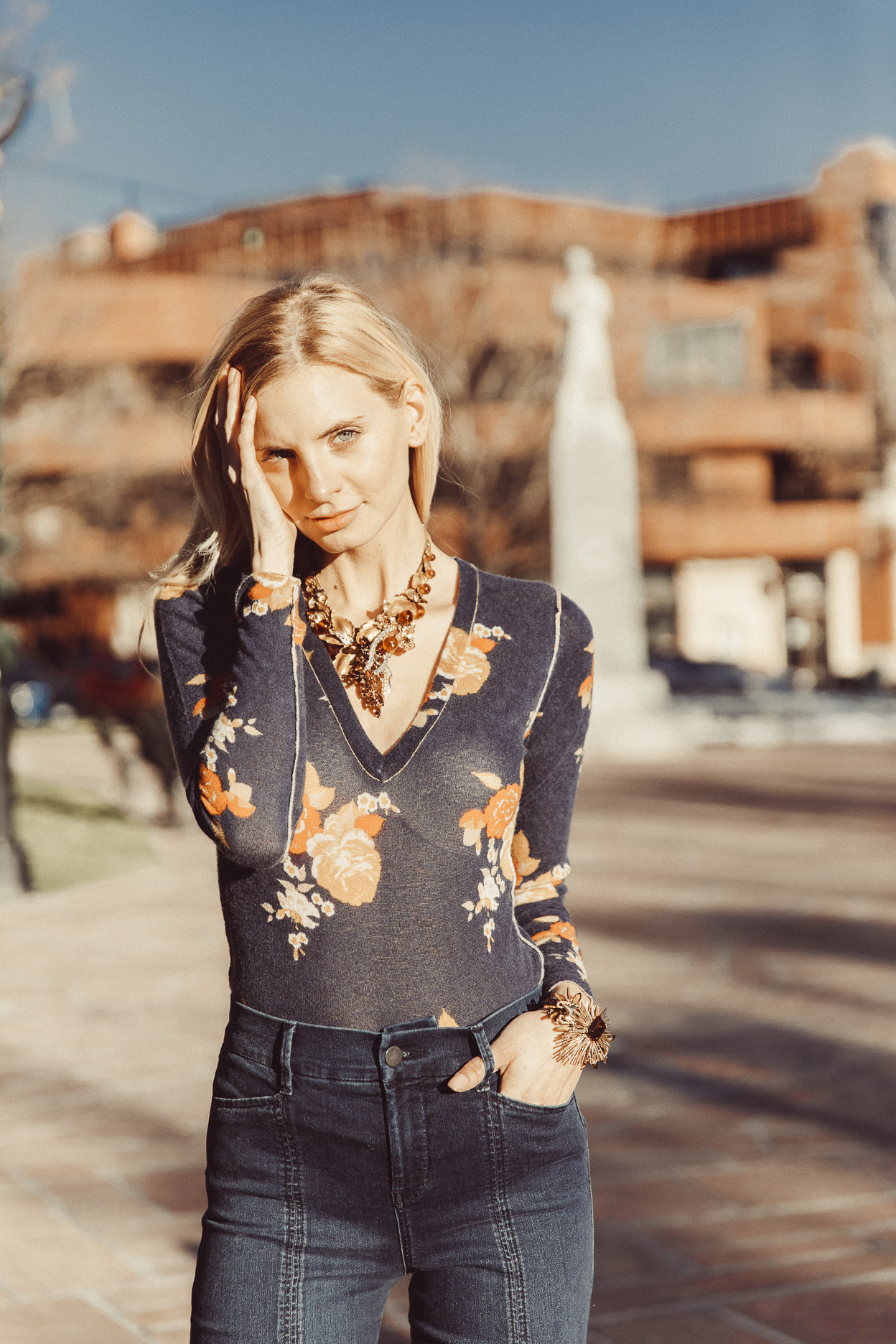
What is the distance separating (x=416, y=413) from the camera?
202cm

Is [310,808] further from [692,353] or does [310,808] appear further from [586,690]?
[692,353]

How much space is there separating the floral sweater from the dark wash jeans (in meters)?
0.05

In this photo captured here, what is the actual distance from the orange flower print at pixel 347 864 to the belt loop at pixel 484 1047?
0.20 metres

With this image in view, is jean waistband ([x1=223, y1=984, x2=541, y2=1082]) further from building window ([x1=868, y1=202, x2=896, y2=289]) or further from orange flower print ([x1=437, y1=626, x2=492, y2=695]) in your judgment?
building window ([x1=868, y1=202, x2=896, y2=289])

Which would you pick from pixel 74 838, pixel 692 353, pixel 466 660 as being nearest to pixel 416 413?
pixel 466 660

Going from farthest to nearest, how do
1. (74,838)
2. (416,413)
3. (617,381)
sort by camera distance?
(617,381) < (74,838) < (416,413)

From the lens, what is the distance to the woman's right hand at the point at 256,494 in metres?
1.89

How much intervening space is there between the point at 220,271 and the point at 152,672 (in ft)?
147

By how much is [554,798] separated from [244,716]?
1.53 feet

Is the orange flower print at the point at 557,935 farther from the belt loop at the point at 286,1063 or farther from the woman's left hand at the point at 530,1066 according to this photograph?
the belt loop at the point at 286,1063

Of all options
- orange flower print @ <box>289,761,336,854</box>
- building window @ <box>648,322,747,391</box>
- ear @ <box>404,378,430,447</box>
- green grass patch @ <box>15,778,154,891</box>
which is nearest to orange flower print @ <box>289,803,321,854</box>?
orange flower print @ <box>289,761,336,854</box>

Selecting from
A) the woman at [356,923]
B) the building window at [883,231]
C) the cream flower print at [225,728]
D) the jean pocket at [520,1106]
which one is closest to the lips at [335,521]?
the woman at [356,923]

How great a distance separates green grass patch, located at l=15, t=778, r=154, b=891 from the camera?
1125 centimetres

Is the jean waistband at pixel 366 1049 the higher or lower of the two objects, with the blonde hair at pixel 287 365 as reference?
lower
